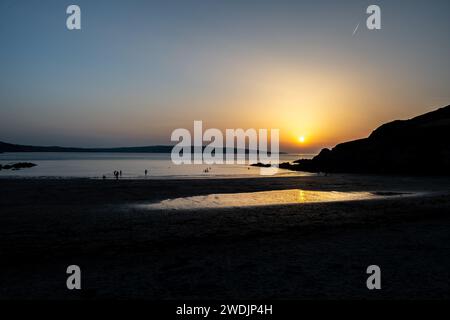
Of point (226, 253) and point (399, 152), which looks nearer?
point (226, 253)

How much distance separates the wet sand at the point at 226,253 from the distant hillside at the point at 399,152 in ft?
183

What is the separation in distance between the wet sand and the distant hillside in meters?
55.7

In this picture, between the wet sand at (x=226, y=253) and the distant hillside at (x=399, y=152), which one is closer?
the wet sand at (x=226, y=253)

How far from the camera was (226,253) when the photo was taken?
11.8 meters

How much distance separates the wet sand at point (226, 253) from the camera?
8.34 m

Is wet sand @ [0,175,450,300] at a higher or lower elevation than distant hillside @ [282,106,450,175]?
lower

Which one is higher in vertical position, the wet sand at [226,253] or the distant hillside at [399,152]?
the distant hillside at [399,152]

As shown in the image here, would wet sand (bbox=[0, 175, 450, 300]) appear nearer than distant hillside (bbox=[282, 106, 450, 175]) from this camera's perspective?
Yes

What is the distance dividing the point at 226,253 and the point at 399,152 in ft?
246

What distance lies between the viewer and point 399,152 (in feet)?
248

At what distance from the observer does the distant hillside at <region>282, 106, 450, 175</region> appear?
228 feet

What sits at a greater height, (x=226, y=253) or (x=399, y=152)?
(x=399, y=152)
